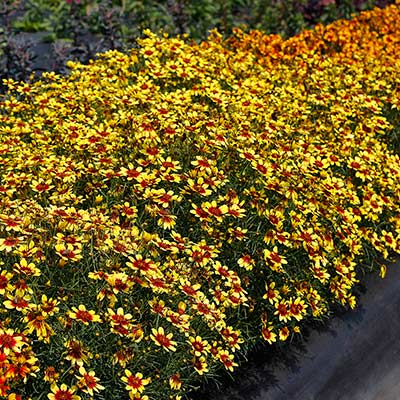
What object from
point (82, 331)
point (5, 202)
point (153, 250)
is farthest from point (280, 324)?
point (5, 202)

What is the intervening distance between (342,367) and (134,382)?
1.69 meters

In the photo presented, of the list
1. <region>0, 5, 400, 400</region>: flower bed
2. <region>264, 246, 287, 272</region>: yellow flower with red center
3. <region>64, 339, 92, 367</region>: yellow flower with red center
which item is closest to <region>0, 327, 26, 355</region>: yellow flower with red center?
<region>0, 5, 400, 400</region>: flower bed

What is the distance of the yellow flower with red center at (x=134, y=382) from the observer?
3.15 metres

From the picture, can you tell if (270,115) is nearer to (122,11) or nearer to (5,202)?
(5,202)

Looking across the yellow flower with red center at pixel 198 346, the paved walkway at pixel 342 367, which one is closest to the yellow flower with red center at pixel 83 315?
the yellow flower with red center at pixel 198 346

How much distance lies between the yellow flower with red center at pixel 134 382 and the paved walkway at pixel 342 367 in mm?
914

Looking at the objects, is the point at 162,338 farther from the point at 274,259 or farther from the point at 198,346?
the point at 274,259

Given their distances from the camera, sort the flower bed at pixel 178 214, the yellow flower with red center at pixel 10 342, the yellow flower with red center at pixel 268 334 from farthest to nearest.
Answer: the yellow flower with red center at pixel 268 334 < the flower bed at pixel 178 214 < the yellow flower with red center at pixel 10 342

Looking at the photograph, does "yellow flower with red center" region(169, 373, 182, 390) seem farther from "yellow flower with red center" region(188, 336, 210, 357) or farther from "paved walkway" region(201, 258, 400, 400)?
"paved walkway" region(201, 258, 400, 400)

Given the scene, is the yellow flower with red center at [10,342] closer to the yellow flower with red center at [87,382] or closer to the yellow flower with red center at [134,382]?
the yellow flower with red center at [87,382]

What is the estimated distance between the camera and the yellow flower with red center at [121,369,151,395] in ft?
10.3

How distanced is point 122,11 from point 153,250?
20.5 feet

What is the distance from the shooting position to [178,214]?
4078mm

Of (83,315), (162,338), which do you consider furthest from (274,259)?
(83,315)
